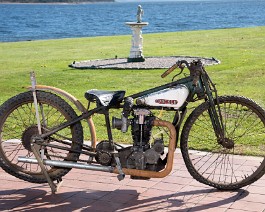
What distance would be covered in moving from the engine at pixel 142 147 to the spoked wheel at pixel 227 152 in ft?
1.03

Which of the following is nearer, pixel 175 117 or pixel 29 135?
pixel 175 117

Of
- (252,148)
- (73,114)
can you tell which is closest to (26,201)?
(73,114)

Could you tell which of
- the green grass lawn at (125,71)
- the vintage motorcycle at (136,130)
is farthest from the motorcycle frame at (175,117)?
the green grass lawn at (125,71)

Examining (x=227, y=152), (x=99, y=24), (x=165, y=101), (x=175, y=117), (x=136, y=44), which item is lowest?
(x=227, y=152)

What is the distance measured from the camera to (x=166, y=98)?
5340 mm

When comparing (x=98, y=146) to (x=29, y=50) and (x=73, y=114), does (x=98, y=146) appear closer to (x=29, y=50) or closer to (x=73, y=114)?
(x=73, y=114)

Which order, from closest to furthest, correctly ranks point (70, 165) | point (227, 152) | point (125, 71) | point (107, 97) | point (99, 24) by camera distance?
1. point (107, 97)
2. point (70, 165)
3. point (227, 152)
4. point (125, 71)
5. point (99, 24)

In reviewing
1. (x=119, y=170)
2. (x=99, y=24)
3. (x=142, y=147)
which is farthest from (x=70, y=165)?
(x=99, y=24)

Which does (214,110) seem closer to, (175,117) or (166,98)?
(175,117)

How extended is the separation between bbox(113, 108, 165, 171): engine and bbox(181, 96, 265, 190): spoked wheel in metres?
0.31

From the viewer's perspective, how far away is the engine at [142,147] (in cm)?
539

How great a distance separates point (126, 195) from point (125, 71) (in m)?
9.28

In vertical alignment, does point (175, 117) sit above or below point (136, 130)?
above

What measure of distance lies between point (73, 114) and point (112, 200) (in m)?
0.93
